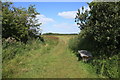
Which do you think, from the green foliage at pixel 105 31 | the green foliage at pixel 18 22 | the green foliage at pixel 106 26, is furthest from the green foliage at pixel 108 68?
the green foliage at pixel 18 22

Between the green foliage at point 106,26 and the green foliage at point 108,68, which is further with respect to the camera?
the green foliage at point 106,26

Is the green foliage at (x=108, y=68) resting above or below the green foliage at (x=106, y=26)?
below

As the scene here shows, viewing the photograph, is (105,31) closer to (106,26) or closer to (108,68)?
(106,26)

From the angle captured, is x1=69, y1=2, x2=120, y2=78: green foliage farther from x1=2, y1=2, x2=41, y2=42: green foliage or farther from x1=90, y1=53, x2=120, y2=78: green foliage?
x1=2, y1=2, x2=41, y2=42: green foliage

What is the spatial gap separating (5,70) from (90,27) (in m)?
6.21

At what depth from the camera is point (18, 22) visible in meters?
13.9

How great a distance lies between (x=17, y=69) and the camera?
7.29m

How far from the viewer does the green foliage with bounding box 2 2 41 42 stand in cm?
1252

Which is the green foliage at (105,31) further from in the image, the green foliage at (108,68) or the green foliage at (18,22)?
the green foliage at (18,22)

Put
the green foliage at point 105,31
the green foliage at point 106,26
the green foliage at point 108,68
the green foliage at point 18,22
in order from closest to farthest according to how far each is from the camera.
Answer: the green foliage at point 108,68, the green foliage at point 105,31, the green foliage at point 106,26, the green foliage at point 18,22

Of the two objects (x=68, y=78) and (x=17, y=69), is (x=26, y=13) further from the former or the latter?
(x=68, y=78)

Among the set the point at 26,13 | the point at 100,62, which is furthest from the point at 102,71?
the point at 26,13

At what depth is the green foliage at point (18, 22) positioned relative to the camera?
12.5 meters

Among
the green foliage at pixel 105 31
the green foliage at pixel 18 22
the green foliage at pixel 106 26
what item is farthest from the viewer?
the green foliage at pixel 18 22
